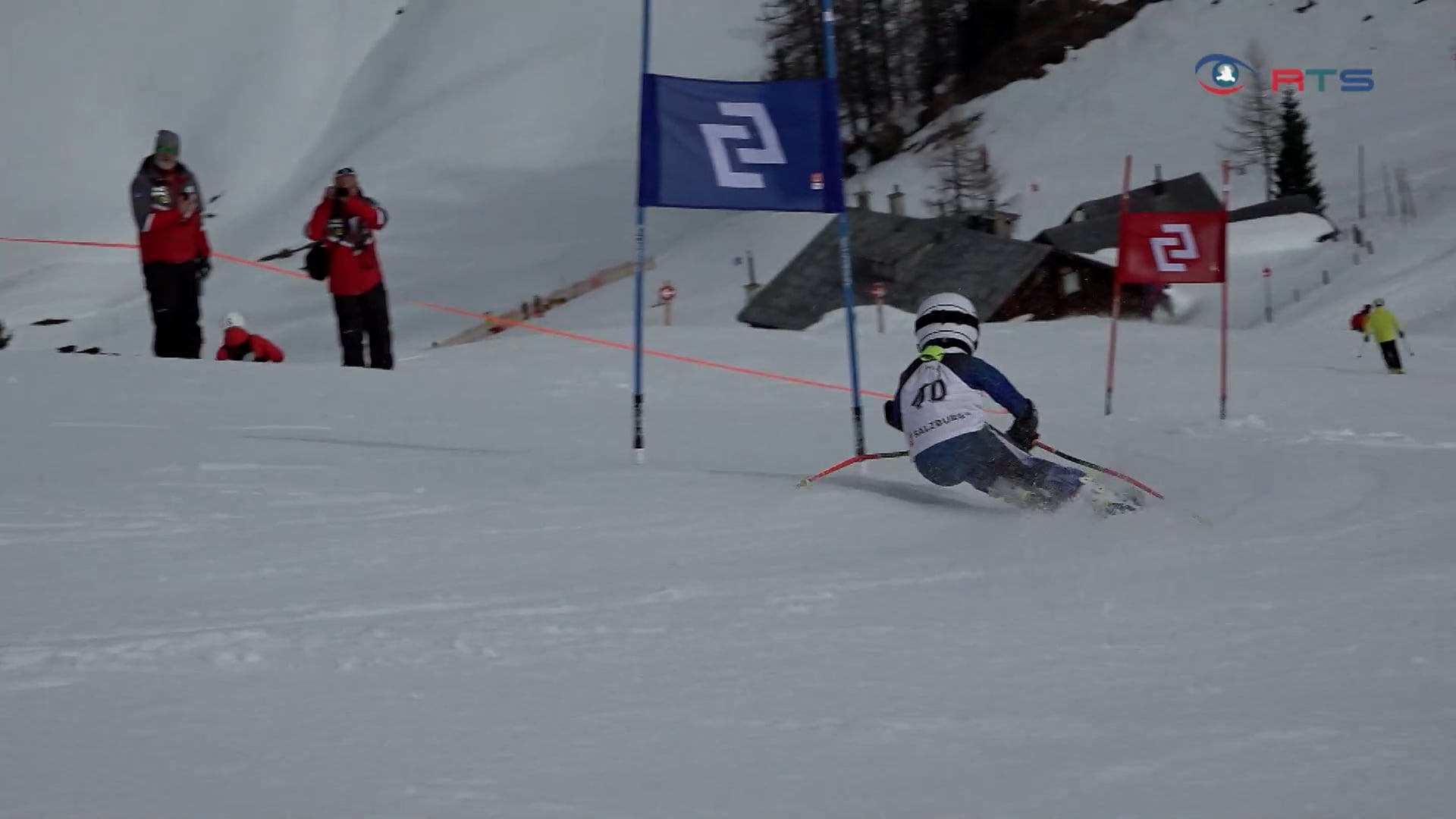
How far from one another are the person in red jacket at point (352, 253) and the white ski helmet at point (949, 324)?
5.06m

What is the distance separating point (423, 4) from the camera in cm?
10856

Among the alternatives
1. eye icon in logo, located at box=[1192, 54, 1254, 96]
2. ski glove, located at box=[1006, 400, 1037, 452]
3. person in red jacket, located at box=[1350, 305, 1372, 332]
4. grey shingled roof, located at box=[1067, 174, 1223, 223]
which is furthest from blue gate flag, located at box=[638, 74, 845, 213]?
eye icon in logo, located at box=[1192, 54, 1254, 96]

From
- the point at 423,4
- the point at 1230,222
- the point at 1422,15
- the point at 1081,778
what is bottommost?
the point at 1081,778

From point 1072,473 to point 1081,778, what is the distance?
12.7ft

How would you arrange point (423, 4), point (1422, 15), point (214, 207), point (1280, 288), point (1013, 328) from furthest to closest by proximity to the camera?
point (423, 4)
point (214, 207)
point (1422, 15)
point (1280, 288)
point (1013, 328)

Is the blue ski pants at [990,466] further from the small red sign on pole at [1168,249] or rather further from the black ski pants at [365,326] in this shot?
the small red sign on pole at [1168,249]

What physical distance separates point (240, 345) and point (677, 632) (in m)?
9.35

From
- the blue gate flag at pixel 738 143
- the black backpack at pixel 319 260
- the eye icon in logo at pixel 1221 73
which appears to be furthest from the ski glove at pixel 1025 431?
the eye icon in logo at pixel 1221 73

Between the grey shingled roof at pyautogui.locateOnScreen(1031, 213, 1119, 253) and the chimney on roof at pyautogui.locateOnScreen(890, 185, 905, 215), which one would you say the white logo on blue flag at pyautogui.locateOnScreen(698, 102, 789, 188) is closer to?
the chimney on roof at pyautogui.locateOnScreen(890, 185, 905, 215)

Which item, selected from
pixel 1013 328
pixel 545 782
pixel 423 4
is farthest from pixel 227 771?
pixel 423 4

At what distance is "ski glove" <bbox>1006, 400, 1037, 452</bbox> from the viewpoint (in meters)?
7.19

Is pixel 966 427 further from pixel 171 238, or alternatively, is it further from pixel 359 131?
pixel 359 131

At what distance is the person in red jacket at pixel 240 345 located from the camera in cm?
1294

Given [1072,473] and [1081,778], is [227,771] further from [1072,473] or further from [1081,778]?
[1072,473]
